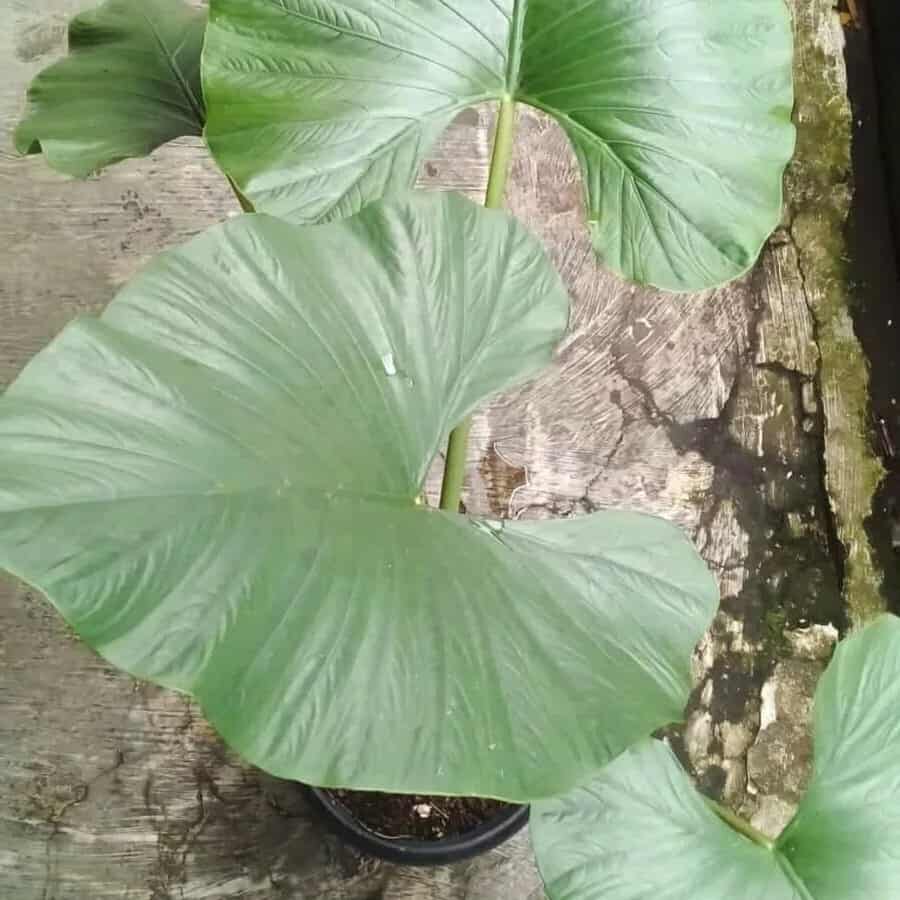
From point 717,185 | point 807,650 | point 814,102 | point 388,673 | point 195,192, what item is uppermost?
point 814,102

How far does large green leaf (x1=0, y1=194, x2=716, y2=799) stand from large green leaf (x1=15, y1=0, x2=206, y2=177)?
0.28 metres

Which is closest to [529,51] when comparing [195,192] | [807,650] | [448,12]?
[448,12]

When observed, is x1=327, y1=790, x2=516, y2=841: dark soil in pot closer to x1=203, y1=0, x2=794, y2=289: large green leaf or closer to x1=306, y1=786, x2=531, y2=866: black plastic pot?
x1=306, y1=786, x2=531, y2=866: black plastic pot

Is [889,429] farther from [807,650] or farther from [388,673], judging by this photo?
[388,673]

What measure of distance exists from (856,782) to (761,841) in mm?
79

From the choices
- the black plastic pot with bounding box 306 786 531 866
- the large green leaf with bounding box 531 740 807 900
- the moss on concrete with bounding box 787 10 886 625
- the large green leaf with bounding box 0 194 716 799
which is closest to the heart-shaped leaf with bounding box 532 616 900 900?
the large green leaf with bounding box 531 740 807 900

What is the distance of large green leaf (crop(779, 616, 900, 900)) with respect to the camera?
64 cm

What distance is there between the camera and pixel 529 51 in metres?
0.71

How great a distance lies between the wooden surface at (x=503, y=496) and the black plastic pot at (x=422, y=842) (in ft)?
0.41

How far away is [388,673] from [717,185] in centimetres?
44

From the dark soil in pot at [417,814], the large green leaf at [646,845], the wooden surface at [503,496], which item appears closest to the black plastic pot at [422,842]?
the dark soil in pot at [417,814]

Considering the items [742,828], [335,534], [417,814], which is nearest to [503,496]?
[417,814]

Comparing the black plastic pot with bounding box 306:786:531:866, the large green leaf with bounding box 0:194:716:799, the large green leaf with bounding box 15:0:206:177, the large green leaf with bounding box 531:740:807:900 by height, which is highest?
the large green leaf with bounding box 15:0:206:177

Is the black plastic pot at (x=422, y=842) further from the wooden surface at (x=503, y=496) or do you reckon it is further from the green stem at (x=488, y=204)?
the green stem at (x=488, y=204)
